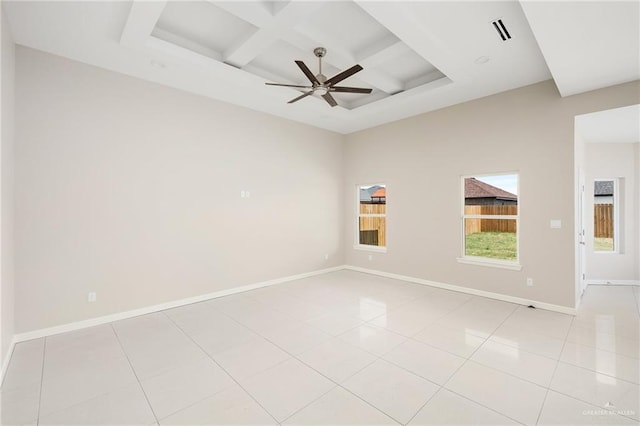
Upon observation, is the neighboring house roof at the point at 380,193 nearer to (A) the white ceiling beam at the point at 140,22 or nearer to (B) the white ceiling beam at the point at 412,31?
(B) the white ceiling beam at the point at 412,31

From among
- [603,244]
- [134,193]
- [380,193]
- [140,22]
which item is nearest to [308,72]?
[140,22]

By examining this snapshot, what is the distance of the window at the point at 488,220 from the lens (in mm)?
4633

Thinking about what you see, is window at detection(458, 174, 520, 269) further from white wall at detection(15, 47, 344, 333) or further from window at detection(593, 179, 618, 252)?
white wall at detection(15, 47, 344, 333)

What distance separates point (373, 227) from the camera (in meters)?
6.58

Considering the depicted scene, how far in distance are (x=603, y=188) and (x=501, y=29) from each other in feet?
16.3

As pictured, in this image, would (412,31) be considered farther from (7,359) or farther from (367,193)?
(7,359)

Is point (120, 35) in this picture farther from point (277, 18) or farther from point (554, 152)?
point (554, 152)

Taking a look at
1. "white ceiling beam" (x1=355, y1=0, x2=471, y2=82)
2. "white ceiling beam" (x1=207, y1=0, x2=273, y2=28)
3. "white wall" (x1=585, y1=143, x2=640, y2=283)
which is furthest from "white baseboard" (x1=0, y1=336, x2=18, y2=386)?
"white wall" (x1=585, y1=143, x2=640, y2=283)

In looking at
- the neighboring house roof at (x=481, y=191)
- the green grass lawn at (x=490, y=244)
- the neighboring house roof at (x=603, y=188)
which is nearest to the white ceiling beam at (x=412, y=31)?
the neighboring house roof at (x=481, y=191)

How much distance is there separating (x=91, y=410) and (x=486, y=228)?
5365 millimetres

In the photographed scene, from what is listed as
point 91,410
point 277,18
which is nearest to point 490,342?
point 91,410

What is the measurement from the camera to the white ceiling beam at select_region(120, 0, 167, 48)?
2564mm

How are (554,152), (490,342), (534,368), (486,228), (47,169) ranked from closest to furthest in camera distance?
(534,368), (490,342), (47,169), (554,152), (486,228)

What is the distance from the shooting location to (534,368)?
8.22 ft
